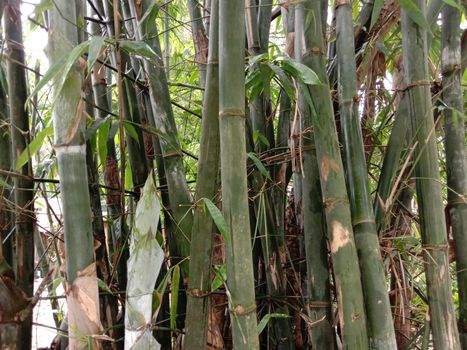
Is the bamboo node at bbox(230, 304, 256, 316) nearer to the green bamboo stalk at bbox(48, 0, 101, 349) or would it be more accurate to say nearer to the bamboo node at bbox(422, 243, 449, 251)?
the green bamboo stalk at bbox(48, 0, 101, 349)

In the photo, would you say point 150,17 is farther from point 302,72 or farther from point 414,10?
point 414,10

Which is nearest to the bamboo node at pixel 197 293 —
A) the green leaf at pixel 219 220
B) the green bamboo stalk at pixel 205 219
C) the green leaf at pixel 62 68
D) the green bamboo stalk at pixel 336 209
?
the green bamboo stalk at pixel 205 219

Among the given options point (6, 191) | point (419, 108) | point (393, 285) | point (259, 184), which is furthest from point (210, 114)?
point (393, 285)

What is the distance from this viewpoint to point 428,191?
920 mm

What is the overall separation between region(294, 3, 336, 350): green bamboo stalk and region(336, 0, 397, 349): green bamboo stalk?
0.26 ft

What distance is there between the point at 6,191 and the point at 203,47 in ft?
1.92

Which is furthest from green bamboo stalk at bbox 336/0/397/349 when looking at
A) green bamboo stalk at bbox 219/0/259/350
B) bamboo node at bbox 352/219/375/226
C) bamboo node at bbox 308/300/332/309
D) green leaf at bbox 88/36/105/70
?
green leaf at bbox 88/36/105/70

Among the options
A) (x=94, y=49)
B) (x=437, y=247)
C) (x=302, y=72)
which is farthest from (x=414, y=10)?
(x=94, y=49)

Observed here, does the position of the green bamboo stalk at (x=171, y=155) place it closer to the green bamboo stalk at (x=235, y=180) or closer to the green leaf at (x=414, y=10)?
the green bamboo stalk at (x=235, y=180)

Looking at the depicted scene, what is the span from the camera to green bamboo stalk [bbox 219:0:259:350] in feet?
2.26

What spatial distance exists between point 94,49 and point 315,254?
558 millimetres

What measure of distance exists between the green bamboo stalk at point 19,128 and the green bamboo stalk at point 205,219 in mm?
378

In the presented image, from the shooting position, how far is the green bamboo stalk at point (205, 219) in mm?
754

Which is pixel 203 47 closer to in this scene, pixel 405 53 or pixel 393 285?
pixel 405 53
